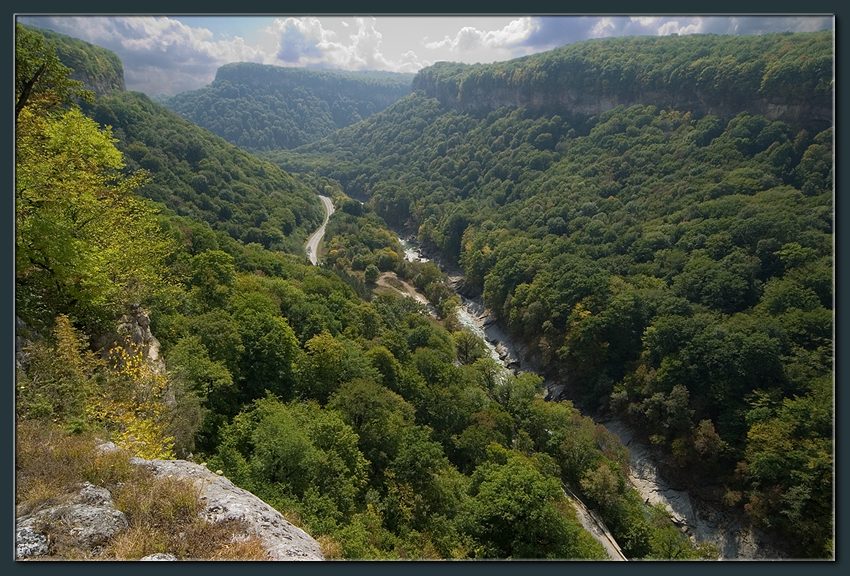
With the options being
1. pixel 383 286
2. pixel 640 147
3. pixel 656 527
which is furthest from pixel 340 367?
pixel 640 147

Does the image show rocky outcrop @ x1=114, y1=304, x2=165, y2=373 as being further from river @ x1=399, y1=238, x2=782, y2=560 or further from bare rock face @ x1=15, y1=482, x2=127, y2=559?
river @ x1=399, y1=238, x2=782, y2=560

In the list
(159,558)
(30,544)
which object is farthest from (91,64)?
(159,558)

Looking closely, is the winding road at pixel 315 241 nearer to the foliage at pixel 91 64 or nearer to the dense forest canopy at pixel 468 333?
the dense forest canopy at pixel 468 333

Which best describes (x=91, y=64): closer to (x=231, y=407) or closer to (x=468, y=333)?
(x=468, y=333)

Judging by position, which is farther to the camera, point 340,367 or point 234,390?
point 340,367

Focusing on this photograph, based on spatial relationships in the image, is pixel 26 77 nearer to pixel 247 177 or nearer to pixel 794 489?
pixel 794 489
